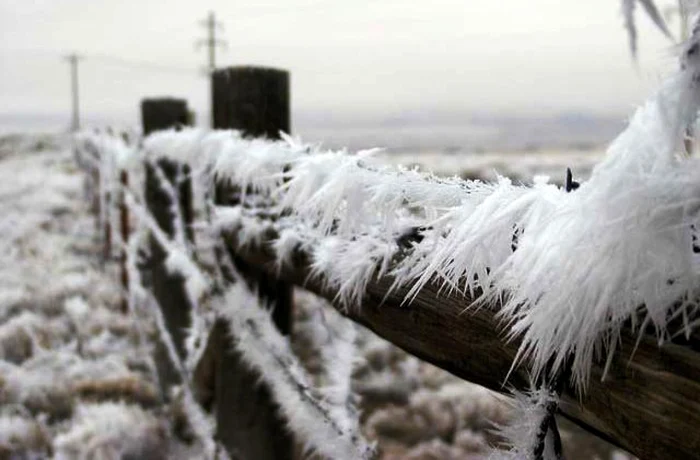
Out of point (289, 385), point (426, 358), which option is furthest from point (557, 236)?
point (289, 385)

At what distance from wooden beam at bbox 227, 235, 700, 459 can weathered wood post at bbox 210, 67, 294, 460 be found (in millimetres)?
960

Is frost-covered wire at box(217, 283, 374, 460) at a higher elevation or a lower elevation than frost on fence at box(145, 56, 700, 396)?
lower

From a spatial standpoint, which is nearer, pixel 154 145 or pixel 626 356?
pixel 626 356

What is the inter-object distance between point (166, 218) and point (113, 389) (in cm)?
114

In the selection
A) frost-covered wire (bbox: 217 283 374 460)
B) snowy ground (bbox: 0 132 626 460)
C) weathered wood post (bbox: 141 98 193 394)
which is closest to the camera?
frost-covered wire (bbox: 217 283 374 460)

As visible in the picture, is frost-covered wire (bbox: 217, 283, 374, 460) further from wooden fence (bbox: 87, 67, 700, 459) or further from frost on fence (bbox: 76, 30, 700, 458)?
frost on fence (bbox: 76, 30, 700, 458)

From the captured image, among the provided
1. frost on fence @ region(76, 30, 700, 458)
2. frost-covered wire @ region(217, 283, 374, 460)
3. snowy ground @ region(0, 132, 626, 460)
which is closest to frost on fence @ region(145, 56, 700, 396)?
frost on fence @ region(76, 30, 700, 458)

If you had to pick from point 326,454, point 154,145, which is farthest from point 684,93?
point 154,145

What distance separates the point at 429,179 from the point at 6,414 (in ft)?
11.3

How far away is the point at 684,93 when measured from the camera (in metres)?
0.54

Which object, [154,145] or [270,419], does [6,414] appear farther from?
[270,419]

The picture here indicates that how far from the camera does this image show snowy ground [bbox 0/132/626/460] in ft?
11.1

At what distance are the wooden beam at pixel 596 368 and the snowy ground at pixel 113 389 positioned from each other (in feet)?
2.57

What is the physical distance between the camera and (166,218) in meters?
3.74
